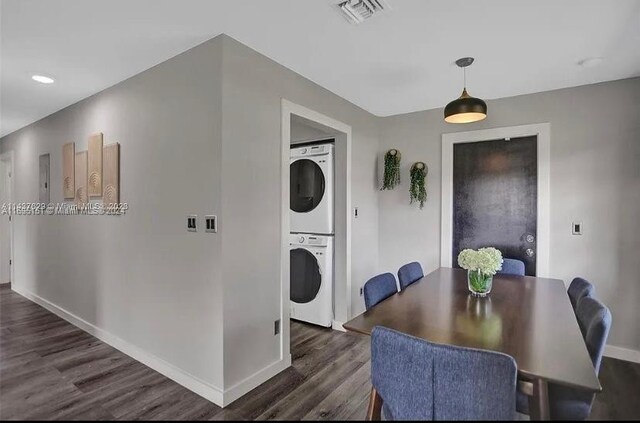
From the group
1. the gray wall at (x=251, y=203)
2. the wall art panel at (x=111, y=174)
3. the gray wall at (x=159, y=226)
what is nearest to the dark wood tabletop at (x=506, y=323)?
the gray wall at (x=251, y=203)

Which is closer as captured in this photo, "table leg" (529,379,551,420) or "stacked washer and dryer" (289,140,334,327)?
"table leg" (529,379,551,420)

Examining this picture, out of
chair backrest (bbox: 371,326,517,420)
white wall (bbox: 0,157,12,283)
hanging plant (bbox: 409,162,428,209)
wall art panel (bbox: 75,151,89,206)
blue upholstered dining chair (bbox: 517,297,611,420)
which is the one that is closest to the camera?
blue upholstered dining chair (bbox: 517,297,611,420)

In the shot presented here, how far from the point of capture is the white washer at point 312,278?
3.37 m

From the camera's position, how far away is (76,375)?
2.27 meters

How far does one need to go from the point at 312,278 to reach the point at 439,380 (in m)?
2.52

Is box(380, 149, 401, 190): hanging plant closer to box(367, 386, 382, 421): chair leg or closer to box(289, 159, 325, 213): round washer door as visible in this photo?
box(289, 159, 325, 213): round washer door

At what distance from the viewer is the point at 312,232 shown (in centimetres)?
350

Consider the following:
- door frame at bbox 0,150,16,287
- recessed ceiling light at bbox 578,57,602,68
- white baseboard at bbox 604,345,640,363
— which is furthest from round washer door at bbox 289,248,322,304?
door frame at bbox 0,150,16,287

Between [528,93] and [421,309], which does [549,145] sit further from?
[421,309]

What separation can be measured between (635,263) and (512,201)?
1.01 metres

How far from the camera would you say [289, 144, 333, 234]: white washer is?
3377mm

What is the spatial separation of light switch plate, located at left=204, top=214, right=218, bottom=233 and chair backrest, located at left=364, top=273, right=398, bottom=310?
3.23 ft

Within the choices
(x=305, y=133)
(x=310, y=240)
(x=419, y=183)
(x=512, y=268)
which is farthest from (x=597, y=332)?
(x=305, y=133)

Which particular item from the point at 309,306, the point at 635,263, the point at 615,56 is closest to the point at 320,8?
the point at 615,56
